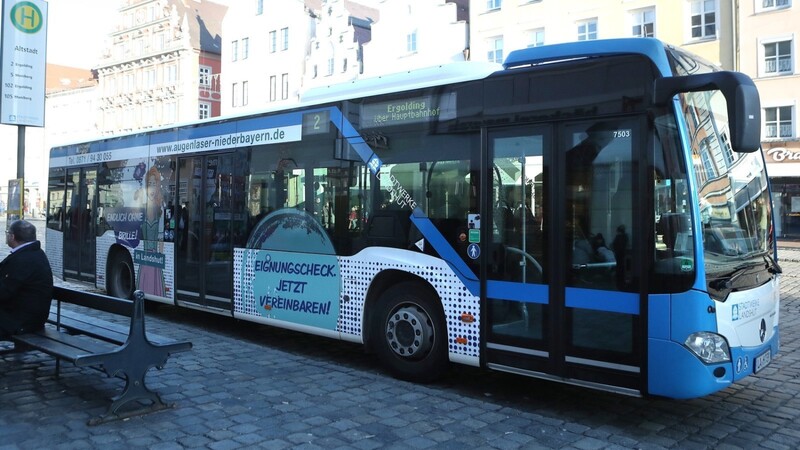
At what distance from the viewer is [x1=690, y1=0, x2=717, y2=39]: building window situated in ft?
101

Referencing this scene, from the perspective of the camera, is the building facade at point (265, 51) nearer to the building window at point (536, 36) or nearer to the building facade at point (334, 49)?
the building facade at point (334, 49)

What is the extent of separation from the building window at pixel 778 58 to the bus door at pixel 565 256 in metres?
29.9

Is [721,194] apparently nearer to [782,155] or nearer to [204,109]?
[782,155]

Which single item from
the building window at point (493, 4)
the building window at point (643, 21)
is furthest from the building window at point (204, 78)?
the building window at point (643, 21)

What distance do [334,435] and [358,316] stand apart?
6.94 ft

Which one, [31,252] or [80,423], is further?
[31,252]

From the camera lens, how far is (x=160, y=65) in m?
63.9

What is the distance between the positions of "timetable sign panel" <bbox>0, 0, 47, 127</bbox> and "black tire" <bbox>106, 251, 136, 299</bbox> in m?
2.60

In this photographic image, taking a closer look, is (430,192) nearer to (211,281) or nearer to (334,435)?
(334,435)

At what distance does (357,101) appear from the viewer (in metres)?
7.04

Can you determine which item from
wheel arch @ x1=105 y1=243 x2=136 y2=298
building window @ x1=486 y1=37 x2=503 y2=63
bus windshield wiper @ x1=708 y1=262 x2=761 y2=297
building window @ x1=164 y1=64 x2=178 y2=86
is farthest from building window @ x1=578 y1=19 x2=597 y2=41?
building window @ x1=164 y1=64 x2=178 y2=86

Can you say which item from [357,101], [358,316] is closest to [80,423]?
[358,316]

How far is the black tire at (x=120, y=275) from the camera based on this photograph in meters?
10.7

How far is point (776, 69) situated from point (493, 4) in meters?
14.8
